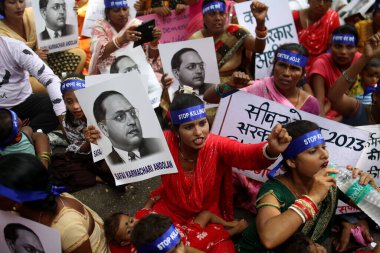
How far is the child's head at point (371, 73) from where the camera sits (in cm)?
390

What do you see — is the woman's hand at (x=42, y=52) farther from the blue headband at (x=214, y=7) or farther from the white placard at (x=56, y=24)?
the blue headband at (x=214, y=7)

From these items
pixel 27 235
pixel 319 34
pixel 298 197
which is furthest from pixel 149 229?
pixel 319 34

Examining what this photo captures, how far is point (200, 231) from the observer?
2.61 metres

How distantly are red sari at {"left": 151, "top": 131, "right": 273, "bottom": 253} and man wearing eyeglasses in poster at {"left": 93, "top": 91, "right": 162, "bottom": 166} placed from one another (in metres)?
0.19

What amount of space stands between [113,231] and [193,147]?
72cm

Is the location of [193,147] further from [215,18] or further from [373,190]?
[215,18]

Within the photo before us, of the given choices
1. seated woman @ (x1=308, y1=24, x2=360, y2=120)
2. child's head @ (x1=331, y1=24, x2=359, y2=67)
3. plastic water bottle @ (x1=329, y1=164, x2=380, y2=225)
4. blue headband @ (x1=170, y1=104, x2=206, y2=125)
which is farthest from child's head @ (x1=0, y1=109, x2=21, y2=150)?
child's head @ (x1=331, y1=24, x2=359, y2=67)

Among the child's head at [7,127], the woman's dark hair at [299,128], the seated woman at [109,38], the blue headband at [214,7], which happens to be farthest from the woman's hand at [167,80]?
the woman's dark hair at [299,128]

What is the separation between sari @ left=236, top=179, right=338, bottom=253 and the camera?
225 centimetres

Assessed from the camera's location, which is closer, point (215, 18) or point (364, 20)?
point (215, 18)

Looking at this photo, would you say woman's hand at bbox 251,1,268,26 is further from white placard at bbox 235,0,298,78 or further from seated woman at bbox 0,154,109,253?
seated woman at bbox 0,154,109,253

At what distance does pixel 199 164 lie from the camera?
8.61ft

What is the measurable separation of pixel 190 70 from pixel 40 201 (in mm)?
2101

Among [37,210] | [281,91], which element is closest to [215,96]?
[281,91]
